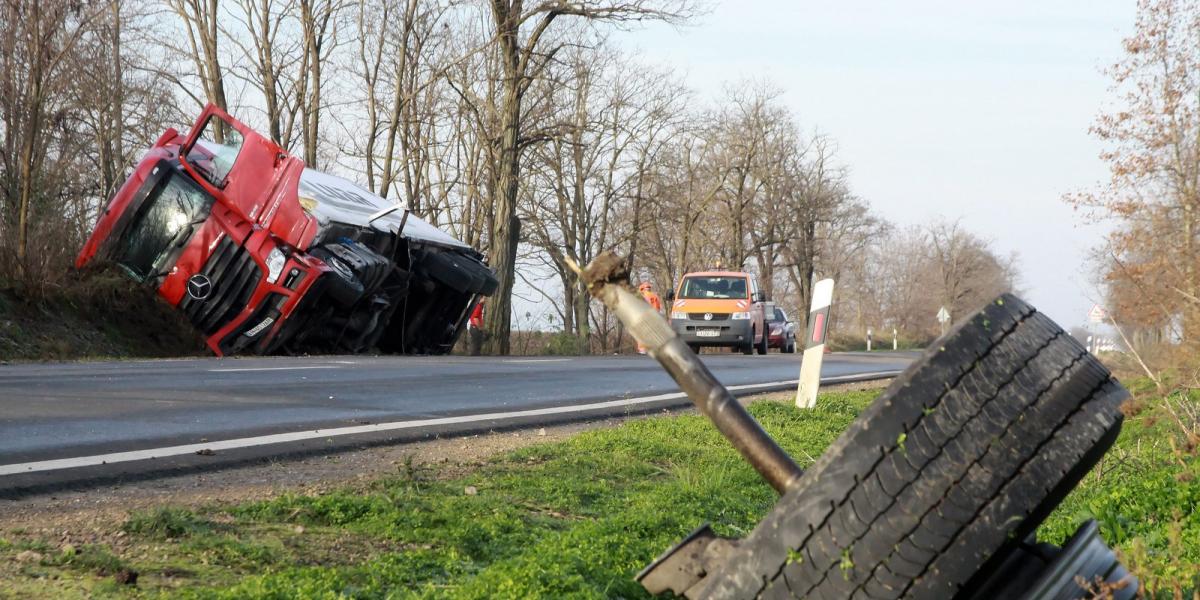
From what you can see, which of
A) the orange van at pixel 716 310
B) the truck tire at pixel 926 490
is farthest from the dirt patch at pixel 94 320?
the truck tire at pixel 926 490

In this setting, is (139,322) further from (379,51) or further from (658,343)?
(379,51)

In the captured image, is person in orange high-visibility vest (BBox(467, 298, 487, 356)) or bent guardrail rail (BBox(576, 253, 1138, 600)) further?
person in orange high-visibility vest (BBox(467, 298, 487, 356))

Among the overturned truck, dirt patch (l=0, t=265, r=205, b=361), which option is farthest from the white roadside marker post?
dirt patch (l=0, t=265, r=205, b=361)

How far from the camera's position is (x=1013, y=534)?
6.54ft

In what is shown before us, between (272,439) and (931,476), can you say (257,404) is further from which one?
(931,476)

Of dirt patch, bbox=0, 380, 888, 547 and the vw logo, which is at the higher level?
the vw logo

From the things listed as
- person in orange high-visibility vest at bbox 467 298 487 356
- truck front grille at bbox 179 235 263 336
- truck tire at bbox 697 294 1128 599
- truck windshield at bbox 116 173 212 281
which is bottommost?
person in orange high-visibility vest at bbox 467 298 487 356

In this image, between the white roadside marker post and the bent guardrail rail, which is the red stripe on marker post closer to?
the white roadside marker post

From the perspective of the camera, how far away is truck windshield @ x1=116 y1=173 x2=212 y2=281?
1491 centimetres

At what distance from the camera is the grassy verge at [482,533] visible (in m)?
3.00

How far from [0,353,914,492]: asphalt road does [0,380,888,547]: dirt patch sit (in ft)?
0.80

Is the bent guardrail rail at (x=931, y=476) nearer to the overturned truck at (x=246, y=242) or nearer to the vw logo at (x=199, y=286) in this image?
the overturned truck at (x=246, y=242)

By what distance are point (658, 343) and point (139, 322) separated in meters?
17.0

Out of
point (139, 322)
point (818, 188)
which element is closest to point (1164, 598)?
point (139, 322)
